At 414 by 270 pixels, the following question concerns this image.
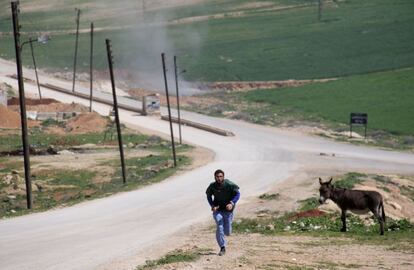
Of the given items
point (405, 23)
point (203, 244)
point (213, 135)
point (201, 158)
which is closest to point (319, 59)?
point (405, 23)

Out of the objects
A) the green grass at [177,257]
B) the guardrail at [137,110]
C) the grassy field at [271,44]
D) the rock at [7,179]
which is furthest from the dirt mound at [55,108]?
the green grass at [177,257]

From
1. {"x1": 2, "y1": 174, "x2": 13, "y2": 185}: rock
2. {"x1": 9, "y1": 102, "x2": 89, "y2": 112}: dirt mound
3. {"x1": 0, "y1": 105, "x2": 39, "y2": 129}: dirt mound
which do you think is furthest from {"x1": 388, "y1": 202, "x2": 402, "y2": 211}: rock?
{"x1": 9, "y1": 102, "x2": 89, "y2": 112}: dirt mound

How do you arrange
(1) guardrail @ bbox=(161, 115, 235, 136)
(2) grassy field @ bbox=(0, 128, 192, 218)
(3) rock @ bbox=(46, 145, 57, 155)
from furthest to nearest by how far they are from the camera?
(1) guardrail @ bbox=(161, 115, 235, 136)
(3) rock @ bbox=(46, 145, 57, 155)
(2) grassy field @ bbox=(0, 128, 192, 218)

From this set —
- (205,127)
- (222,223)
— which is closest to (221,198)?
(222,223)

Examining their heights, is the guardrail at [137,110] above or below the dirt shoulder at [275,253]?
below

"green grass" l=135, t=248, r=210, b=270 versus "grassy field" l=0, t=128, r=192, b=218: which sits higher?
"green grass" l=135, t=248, r=210, b=270

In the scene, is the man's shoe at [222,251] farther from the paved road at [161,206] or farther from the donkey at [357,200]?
the donkey at [357,200]

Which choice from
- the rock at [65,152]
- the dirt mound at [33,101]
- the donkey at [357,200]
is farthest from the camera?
the dirt mound at [33,101]

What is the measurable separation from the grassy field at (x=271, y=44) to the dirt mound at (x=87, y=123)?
51.1m

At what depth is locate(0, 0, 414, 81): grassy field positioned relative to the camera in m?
137

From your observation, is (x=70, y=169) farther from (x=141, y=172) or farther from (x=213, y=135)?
(x=213, y=135)

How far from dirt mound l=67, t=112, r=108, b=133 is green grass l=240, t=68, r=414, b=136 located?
2358 centimetres

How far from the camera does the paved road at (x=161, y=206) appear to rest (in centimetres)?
2462

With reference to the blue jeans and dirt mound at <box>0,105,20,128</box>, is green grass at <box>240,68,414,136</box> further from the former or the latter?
the blue jeans
